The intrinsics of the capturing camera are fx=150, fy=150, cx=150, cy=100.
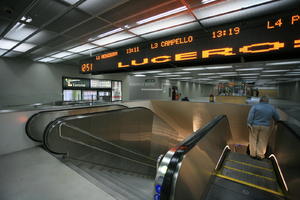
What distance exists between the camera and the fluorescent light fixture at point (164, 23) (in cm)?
323

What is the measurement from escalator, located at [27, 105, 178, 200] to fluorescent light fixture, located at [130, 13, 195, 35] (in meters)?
2.90

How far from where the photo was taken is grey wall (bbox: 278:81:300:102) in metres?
17.4

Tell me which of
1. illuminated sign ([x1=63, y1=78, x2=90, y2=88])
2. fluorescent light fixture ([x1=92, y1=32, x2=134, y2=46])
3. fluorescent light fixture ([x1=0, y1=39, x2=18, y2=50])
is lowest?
illuminated sign ([x1=63, y1=78, x2=90, y2=88])

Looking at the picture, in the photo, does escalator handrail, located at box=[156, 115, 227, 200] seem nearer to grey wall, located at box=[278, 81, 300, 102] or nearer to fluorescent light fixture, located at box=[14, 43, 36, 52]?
fluorescent light fixture, located at box=[14, 43, 36, 52]

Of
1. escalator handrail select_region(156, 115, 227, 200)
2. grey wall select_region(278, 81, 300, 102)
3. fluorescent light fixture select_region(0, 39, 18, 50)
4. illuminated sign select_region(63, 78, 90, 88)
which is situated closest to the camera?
escalator handrail select_region(156, 115, 227, 200)

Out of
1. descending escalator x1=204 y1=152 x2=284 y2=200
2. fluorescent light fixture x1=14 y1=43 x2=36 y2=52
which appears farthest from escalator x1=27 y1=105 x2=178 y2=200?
fluorescent light fixture x1=14 y1=43 x2=36 y2=52

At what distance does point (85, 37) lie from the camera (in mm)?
4535

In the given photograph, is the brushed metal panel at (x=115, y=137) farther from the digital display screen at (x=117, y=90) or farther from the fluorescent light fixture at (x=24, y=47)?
the digital display screen at (x=117, y=90)

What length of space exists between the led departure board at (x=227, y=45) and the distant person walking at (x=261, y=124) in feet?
4.88

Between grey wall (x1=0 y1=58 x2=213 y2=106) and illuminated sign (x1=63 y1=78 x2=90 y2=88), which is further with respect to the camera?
illuminated sign (x1=63 y1=78 x2=90 y2=88)

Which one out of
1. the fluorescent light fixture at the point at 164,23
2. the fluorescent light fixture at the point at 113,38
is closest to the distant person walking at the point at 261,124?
the fluorescent light fixture at the point at 164,23

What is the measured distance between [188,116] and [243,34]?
21.2 ft

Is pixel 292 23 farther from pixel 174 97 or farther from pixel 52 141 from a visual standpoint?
pixel 174 97

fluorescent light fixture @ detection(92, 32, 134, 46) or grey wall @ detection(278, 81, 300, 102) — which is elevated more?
fluorescent light fixture @ detection(92, 32, 134, 46)
